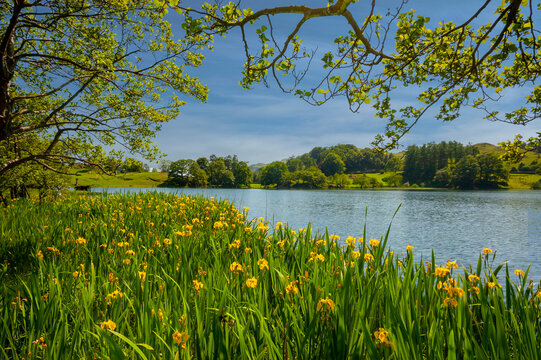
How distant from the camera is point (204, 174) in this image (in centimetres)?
10012

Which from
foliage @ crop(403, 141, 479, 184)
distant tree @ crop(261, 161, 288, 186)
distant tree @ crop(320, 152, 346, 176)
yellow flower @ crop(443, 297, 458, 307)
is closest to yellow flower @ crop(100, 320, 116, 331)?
yellow flower @ crop(443, 297, 458, 307)

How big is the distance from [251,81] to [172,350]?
4.84 m

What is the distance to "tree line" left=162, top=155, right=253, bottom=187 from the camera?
316 feet

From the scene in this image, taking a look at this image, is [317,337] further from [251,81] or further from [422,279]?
[251,81]

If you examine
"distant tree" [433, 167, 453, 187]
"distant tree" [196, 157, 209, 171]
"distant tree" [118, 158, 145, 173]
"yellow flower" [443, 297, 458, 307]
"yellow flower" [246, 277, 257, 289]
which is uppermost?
"distant tree" [196, 157, 209, 171]

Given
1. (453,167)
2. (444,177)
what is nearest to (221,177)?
(444,177)

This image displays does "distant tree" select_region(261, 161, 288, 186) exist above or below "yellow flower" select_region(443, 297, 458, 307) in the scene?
above

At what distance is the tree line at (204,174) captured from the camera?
96381mm

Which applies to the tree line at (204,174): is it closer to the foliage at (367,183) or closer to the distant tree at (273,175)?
the distant tree at (273,175)

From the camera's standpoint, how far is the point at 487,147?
7618 inches

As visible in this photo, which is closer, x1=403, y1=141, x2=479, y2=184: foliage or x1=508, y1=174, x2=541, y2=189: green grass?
x1=508, y1=174, x2=541, y2=189: green grass

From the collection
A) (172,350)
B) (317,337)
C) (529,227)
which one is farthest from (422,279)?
(529,227)

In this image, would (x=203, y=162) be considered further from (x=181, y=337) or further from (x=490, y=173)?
(x=181, y=337)

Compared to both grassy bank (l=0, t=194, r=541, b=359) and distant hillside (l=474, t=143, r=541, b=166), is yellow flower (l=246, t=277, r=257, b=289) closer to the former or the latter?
grassy bank (l=0, t=194, r=541, b=359)
